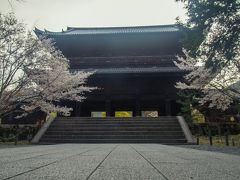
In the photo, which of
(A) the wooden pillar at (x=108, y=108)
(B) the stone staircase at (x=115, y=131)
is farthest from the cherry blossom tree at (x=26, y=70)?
(A) the wooden pillar at (x=108, y=108)

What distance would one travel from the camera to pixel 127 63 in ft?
77.2

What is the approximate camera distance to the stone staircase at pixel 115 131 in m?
13.5

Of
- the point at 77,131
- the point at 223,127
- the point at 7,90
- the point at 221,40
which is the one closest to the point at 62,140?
the point at 77,131

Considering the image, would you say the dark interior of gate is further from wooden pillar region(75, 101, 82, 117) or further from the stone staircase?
the stone staircase

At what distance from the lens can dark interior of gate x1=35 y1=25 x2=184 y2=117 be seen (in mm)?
21781

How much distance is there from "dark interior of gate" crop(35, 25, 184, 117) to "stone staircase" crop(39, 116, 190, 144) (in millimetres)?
4774

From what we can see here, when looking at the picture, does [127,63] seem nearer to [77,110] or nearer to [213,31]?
[77,110]

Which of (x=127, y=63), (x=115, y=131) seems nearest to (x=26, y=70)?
(x=115, y=131)

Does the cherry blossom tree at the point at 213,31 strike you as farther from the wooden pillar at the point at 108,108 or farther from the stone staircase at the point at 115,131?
the wooden pillar at the point at 108,108

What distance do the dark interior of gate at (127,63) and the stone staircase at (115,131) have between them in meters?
4.77

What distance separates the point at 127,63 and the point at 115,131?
1005cm

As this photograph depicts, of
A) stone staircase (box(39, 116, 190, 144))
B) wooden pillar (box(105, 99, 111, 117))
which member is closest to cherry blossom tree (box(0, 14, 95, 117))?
stone staircase (box(39, 116, 190, 144))

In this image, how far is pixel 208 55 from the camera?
6539mm

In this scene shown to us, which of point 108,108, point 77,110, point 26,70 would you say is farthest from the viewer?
point 108,108
